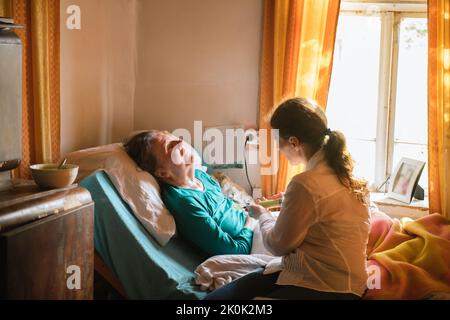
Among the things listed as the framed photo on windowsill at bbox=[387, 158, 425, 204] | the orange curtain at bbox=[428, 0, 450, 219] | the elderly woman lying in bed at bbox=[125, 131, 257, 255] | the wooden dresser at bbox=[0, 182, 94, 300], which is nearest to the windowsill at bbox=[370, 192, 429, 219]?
the framed photo on windowsill at bbox=[387, 158, 425, 204]

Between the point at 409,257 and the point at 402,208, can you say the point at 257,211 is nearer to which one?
the point at 409,257

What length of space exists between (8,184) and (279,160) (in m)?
1.60

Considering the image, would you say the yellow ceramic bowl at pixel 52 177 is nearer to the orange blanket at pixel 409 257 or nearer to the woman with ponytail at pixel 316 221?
the woman with ponytail at pixel 316 221

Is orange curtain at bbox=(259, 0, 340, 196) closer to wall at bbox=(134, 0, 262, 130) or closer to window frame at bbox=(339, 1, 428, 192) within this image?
wall at bbox=(134, 0, 262, 130)

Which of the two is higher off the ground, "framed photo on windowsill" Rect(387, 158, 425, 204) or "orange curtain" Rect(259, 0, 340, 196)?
"orange curtain" Rect(259, 0, 340, 196)

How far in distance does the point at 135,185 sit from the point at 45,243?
0.75 meters

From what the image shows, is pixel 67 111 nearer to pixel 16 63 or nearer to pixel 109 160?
pixel 109 160

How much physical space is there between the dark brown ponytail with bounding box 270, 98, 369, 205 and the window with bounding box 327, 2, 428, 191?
1424mm

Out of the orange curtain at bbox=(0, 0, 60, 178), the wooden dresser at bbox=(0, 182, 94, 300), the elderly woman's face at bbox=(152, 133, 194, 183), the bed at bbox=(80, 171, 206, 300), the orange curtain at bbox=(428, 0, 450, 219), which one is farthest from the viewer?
the orange curtain at bbox=(428, 0, 450, 219)

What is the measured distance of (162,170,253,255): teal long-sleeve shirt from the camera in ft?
7.24

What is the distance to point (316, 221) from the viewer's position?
5.32ft

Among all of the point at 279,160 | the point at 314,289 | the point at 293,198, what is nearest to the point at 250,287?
the point at 314,289

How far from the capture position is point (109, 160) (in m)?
2.29

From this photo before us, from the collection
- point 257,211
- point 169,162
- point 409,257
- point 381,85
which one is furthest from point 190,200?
point 381,85
